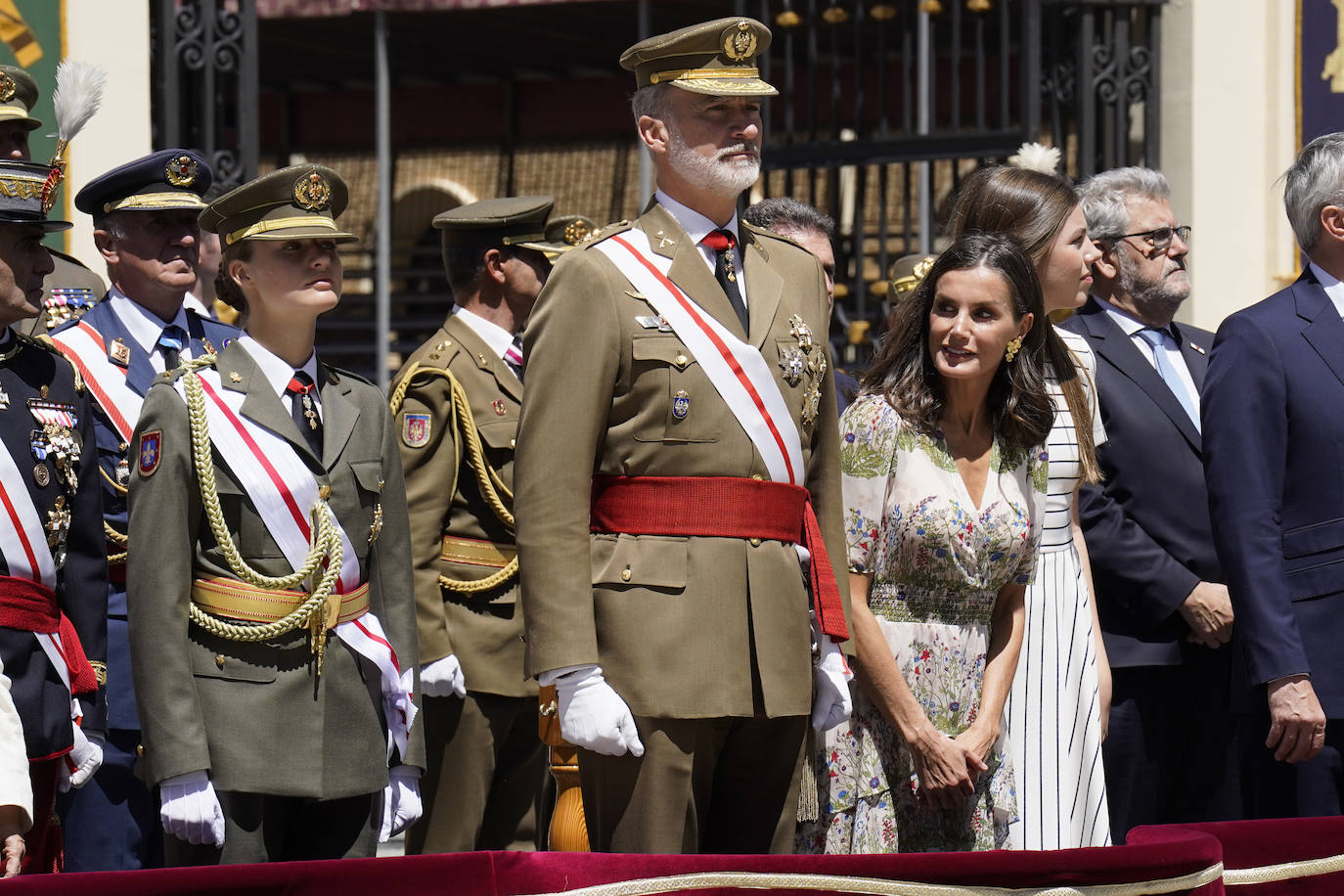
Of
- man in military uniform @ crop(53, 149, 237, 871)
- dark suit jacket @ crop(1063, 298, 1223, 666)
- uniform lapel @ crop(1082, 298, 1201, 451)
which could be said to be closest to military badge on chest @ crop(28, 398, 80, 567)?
man in military uniform @ crop(53, 149, 237, 871)

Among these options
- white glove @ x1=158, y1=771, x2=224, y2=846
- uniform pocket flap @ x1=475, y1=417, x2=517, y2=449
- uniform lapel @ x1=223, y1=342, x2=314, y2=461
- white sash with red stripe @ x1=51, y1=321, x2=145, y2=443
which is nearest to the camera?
white glove @ x1=158, y1=771, x2=224, y2=846

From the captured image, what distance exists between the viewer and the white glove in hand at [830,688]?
3562mm

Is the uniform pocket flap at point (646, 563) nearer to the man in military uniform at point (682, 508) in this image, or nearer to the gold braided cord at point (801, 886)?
the man in military uniform at point (682, 508)

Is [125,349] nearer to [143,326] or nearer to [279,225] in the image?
[143,326]

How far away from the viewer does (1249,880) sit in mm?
3057

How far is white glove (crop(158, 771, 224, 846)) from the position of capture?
3.36 meters

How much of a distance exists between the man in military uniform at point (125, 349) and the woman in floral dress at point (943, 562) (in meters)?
1.39

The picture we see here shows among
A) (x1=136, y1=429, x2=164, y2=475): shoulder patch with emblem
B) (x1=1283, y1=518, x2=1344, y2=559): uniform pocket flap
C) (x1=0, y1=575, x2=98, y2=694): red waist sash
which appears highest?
(x1=136, y1=429, x2=164, y2=475): shoulder patch with emblem

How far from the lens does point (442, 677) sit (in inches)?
189

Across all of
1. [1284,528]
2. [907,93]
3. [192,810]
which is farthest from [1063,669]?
[907,93]

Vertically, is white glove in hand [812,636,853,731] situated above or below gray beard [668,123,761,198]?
below

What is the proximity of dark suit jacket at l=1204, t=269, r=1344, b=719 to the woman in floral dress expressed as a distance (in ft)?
1.37

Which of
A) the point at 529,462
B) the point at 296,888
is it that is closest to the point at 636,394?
the point at 529,462

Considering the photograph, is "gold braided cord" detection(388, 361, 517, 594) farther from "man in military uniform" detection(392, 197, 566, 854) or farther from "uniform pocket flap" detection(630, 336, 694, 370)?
"uniform pocket flap" detection(630, 336, 694, 370)
